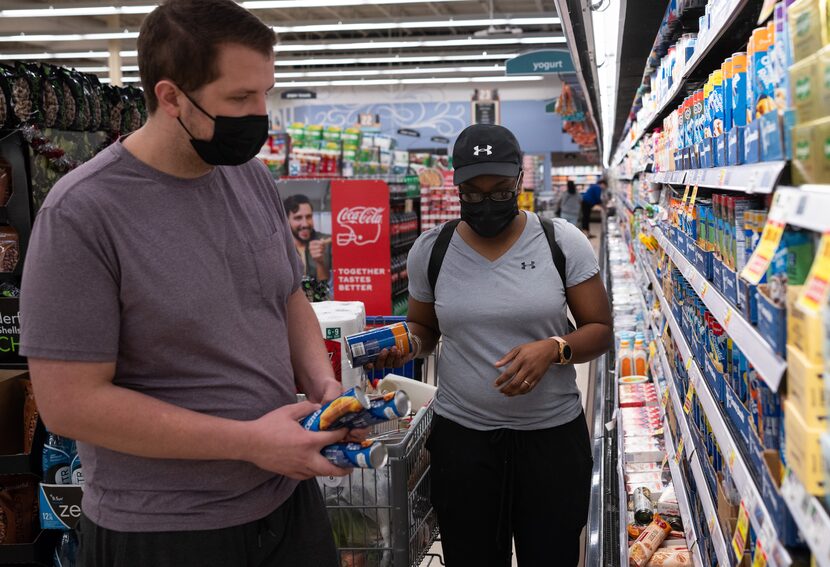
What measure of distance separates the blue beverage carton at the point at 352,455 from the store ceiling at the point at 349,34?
1186cm

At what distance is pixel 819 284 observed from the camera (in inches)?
39.4

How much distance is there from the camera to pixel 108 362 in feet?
4.60

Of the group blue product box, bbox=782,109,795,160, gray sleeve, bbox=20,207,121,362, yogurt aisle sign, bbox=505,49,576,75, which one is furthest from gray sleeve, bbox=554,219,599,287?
yogurt aisle sign, bbox=505,49,576,75

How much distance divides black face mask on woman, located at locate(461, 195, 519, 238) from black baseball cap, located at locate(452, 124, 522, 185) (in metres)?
0.08

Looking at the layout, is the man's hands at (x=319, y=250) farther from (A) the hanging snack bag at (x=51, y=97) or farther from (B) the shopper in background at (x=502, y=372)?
(B) the shopper in background at (x=502, y=372)

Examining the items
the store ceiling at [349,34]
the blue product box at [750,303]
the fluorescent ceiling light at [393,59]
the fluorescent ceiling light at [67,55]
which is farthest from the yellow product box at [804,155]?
the fluorescent ceiling light at [67,55]

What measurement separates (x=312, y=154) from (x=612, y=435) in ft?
19.5

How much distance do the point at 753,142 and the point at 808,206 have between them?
1.56 ft

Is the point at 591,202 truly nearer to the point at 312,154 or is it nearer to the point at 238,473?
the point at 312,154

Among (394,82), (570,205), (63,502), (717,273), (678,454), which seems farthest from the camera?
(394,82)

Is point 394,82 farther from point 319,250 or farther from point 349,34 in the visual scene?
point 319,250

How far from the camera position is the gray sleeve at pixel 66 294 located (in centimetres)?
134

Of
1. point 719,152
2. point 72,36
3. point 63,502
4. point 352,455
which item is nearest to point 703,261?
point 719,152

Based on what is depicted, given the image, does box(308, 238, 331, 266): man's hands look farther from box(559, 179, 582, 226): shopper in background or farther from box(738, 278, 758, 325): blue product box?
box(559, 179, 582, 226): shopper in background
